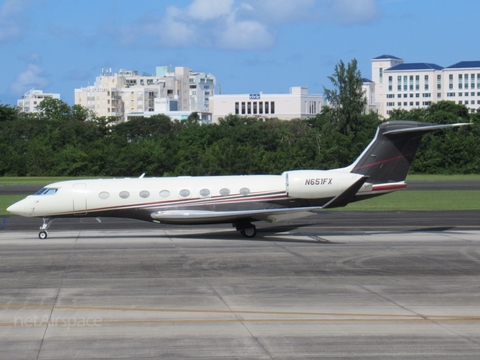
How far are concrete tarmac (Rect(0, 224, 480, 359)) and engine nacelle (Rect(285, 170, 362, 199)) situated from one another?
1.84 meters

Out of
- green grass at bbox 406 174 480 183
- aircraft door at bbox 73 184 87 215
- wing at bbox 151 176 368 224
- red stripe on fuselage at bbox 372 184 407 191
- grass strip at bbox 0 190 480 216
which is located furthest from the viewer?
green grass at bbox 406 174 480 183

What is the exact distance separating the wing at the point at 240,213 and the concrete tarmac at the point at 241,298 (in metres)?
0.88

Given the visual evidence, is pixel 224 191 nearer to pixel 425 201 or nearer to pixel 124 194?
pixel 124 194

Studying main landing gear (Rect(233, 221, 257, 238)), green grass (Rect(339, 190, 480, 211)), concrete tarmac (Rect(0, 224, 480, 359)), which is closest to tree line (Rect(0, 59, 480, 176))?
green grass (Rect(339, 190, 480, 211))

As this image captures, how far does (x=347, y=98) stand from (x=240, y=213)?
245 feet

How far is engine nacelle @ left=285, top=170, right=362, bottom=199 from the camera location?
2695 cm

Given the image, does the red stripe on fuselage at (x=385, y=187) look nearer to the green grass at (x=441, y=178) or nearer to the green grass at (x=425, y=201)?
the green grass at (x=425, y=201)

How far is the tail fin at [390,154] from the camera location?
92.0 ft

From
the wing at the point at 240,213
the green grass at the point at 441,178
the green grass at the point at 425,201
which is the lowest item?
the green grass at the point at 441,178

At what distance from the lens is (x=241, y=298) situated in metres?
15.9

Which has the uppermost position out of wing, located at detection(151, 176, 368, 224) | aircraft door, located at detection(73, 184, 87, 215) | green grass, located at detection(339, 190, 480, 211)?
aircraft door, located at detection(73, 184, 87, 215)

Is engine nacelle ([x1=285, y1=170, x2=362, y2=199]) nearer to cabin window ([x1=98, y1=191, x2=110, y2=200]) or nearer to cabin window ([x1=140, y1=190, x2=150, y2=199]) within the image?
cabin window ([x1=140, y1=190, x2=150, y2=199])

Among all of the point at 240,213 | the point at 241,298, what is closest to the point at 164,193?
the point at 240,213

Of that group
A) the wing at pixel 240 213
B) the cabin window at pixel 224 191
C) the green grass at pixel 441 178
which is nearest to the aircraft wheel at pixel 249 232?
the wing at pixel 240 213
